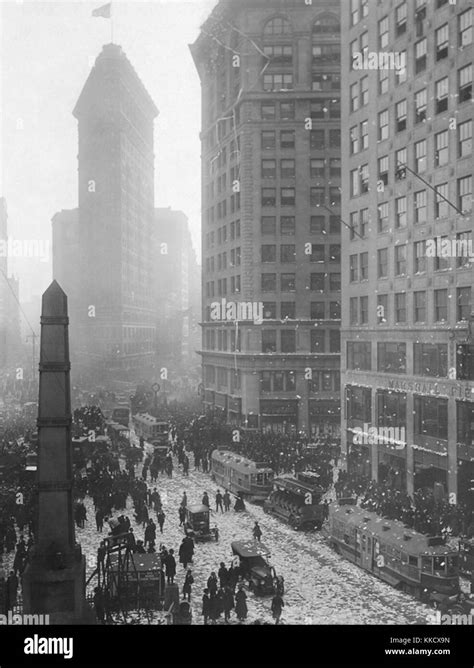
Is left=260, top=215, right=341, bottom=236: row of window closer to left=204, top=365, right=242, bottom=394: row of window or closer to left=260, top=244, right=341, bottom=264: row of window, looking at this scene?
left=260, top=244, right=341, bottom=264: row of window

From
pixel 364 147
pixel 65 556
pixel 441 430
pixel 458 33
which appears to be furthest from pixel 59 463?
pixel 364 147

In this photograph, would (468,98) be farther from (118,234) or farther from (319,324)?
(118,234)

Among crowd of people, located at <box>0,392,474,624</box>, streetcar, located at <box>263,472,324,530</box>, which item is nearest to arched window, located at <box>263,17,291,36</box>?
crowd of people, located at <box>0,392,474,624</box>

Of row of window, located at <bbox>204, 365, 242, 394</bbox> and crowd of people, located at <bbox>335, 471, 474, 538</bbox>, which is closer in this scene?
crowd of people, located at <bbox>335, 471, 474, 538</bbox>

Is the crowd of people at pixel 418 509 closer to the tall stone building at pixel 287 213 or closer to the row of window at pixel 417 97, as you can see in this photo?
the row of window at pixel 417 97

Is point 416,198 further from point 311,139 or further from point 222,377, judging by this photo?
point 222,377

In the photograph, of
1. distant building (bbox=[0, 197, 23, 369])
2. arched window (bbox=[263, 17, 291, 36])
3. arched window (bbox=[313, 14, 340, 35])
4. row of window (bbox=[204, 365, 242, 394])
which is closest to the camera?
arched window (bbox=[313, 14, 340, 35])
